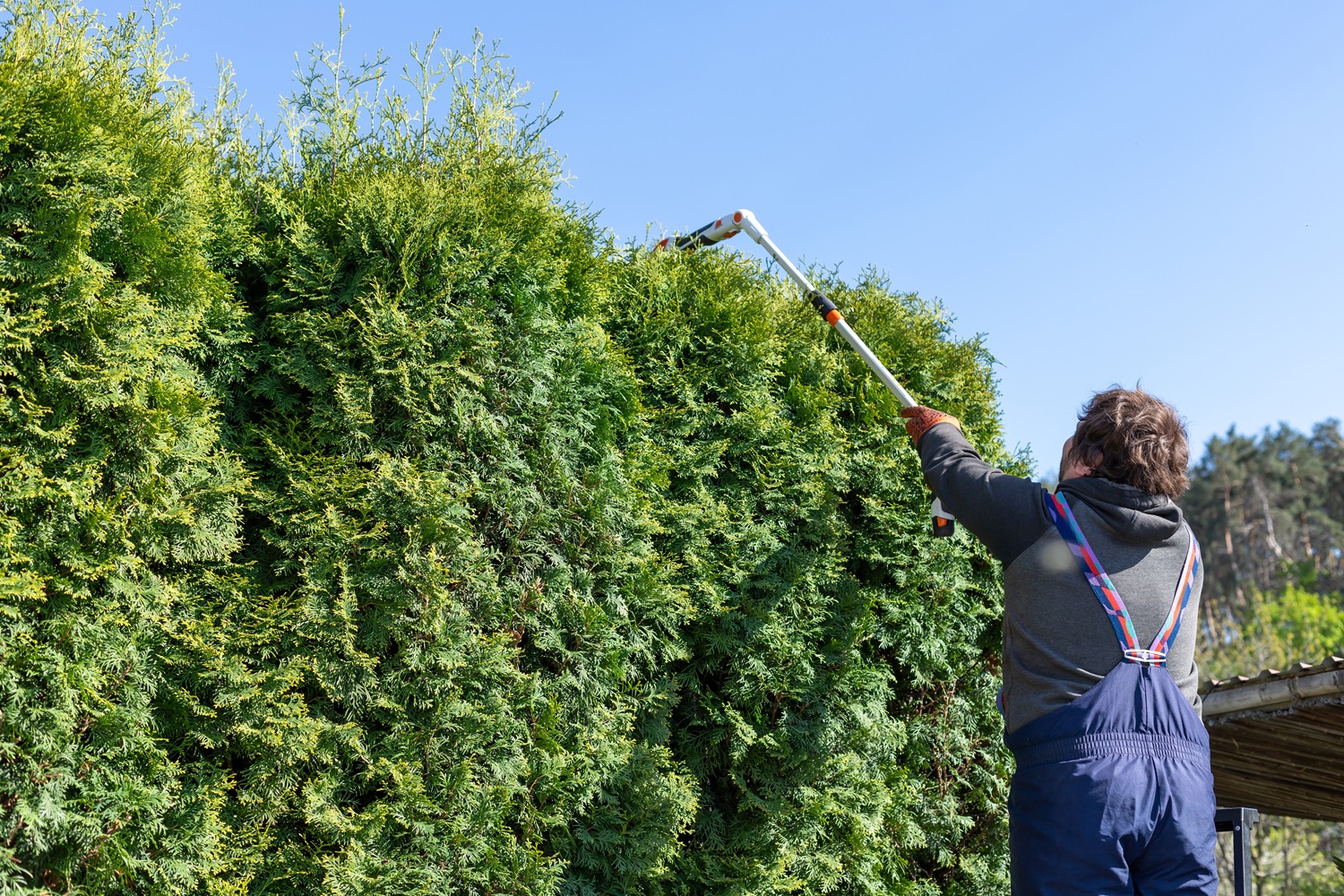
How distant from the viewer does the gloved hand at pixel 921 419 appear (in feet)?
13.7

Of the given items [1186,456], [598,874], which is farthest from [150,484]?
[1186,456]

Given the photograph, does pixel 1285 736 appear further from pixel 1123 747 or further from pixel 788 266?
pixel 788 266

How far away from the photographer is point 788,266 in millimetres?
5223

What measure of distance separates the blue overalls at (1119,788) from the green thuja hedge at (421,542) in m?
1.50

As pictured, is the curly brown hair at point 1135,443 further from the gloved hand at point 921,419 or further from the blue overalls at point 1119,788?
the gloved hand at point 921,419

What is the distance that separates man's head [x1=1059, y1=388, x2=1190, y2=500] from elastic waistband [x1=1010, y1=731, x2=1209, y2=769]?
33.7 inches

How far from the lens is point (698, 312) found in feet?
15.5

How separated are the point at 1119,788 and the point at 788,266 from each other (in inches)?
123

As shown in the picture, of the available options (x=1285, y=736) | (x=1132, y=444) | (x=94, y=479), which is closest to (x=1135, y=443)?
(x=1132, y=444)

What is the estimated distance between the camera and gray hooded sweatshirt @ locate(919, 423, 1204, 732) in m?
3.24

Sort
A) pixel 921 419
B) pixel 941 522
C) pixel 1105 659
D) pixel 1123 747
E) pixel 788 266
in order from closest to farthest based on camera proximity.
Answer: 1. pixel 1123 747
2. pixel 1105 659
3. pixel 921 419
4. pixel 941 522
5. pixel 788 266

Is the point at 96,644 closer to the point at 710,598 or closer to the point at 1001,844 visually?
the point at 710,598

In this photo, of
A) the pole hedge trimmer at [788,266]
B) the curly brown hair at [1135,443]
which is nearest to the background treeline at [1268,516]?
the pole hedge trimmer at [788,266]

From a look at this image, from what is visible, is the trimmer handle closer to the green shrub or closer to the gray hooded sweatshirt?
the gray hooded sweatshirt
